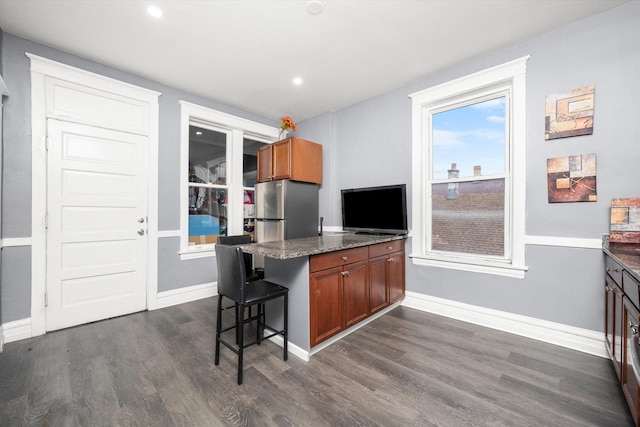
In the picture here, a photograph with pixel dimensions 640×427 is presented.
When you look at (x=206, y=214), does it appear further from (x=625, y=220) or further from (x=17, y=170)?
(x=625, y=220)

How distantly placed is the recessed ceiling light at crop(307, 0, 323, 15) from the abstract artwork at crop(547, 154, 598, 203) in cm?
249

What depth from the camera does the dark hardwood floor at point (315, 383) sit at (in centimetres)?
156

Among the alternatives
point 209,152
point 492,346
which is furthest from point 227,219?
point 492,346

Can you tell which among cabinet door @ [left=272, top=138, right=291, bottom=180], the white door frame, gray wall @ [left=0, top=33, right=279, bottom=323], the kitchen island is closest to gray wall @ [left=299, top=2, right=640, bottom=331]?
the kitchen island

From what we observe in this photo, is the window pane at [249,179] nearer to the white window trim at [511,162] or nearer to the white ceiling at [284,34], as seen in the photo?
the white ceiling at [284,34]

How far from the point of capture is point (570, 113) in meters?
2.35

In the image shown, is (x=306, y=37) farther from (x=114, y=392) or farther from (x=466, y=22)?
(x=114, y=392)

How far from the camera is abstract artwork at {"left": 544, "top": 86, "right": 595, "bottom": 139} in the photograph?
7.45 ft

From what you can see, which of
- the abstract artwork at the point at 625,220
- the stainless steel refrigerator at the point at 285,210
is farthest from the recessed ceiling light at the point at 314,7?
the abstract artwork at the point at 625,220

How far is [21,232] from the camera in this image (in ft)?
8.27

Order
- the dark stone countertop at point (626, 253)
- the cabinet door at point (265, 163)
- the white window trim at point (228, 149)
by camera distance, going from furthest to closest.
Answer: the cabinet door at point (265, 163)
the white window trim at point (228, 149)
the dark stone countertop at point (626, 253)

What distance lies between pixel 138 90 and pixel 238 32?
1.65 m

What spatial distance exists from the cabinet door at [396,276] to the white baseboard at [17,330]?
3712 mm

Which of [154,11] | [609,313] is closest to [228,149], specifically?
[154,11]
